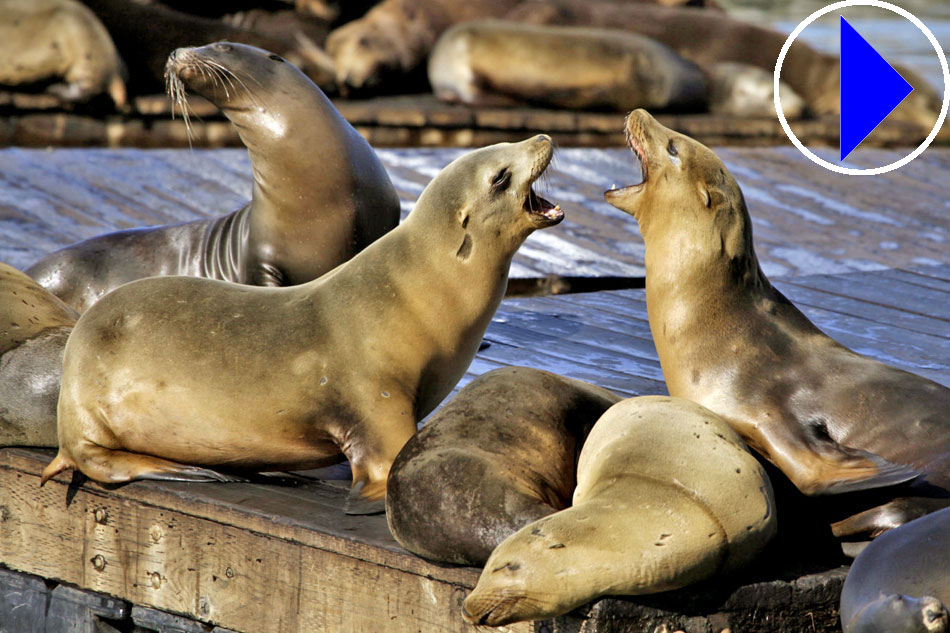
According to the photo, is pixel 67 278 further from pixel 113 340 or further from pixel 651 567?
pixel 651 567

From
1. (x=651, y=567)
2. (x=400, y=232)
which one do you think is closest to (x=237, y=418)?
(x=400, y=232)

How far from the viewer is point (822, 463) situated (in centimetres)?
296

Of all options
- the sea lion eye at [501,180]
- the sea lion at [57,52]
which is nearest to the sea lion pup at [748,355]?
the sea lion eye at [501,180]

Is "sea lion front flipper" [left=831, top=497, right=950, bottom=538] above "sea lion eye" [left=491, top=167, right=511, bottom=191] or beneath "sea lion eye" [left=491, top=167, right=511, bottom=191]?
beneath

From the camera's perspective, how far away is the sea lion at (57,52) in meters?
9.07

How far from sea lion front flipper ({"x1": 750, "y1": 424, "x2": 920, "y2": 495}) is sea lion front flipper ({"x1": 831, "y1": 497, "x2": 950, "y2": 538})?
0.28 ft

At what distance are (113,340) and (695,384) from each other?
55.6 inches

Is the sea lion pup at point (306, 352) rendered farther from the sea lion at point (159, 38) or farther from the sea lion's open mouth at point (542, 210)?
the sea lion at point (159, 38)

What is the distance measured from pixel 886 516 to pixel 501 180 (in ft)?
4.07

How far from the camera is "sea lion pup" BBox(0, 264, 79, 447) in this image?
143 inches

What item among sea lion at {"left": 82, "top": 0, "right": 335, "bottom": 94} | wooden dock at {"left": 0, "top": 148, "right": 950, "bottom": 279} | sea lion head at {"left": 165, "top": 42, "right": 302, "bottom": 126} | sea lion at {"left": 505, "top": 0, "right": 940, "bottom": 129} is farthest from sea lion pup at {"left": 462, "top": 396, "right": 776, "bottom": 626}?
sea lion at {"left": 505, "top": 0, "right": 940, "bottom": 129}

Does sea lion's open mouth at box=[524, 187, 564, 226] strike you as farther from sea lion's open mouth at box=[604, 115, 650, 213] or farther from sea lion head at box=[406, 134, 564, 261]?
sea lion's open mouth at box=[604, 115, 650, 213]

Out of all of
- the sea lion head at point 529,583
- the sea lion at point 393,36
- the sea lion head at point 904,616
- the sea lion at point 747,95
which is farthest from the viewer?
the sea lion at point 747,95

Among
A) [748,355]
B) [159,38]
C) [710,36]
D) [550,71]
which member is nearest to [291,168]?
[748,355]
